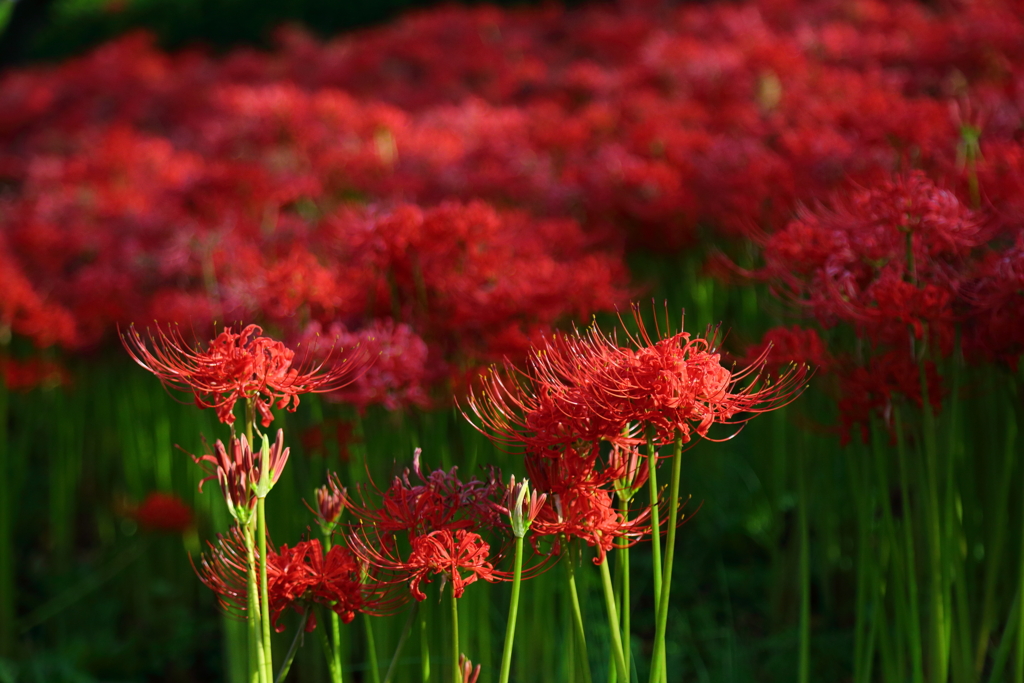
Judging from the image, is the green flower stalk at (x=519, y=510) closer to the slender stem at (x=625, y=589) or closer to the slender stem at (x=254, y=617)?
the slender stem at (x=625, y=589)

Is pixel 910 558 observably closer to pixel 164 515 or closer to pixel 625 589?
pixel 625 589

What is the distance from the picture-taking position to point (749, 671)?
8.57 ft

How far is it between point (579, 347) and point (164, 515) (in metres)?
2.59

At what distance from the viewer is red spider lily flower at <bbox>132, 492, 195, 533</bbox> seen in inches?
136

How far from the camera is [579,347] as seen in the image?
1475 millimetres

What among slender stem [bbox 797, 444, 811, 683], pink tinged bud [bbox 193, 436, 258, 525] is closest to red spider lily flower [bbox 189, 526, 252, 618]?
pink tinged bud [bbox 193, 436, 258, 525]

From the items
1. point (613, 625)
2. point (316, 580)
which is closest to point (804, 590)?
point (613, 625)

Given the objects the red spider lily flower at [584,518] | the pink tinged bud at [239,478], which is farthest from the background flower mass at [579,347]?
the pink tinged bud at [239,478]

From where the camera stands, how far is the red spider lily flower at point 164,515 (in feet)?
11.3

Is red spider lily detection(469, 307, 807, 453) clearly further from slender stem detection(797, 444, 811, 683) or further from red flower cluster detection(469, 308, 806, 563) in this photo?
slender stem detection(797, 444, 811, 683)

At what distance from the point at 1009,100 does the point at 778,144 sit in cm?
86

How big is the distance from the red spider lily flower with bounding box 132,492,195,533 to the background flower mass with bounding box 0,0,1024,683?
17mm

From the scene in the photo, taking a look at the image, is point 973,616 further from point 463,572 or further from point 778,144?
point 778,144

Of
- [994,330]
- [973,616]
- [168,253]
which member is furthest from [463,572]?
[168,253]
